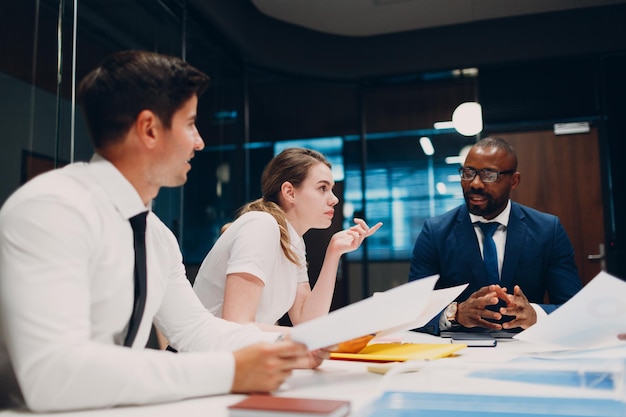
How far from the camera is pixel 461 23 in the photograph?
534 centimetres

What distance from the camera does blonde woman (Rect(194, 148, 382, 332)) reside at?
1.62m

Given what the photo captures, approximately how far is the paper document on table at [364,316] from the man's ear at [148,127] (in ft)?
1.43

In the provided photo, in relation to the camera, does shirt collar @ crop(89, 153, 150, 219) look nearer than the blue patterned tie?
Yes

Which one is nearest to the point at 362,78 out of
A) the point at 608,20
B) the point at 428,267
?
the point at 608,20

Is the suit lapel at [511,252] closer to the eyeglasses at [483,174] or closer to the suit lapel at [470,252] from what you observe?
the suit lapel at [470,252]

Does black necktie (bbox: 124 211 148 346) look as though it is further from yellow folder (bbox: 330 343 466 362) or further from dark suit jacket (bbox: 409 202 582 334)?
dark suit jacket (bbox: 409 202 582 334)

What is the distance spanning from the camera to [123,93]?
0.99 meters

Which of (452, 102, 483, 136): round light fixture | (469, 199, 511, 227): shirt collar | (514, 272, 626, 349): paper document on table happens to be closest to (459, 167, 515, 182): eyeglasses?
(469, 199, 511, 227): shirt collar

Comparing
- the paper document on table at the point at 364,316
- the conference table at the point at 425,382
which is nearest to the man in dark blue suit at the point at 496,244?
the conference table at the point at 425,382

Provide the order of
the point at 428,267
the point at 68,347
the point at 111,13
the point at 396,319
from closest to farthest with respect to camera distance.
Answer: the point at 68,347 < the point at 396,319 < the point at 428,267 < the point at 111,13

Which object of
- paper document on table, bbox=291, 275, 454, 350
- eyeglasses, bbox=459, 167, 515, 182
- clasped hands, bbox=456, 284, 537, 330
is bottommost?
clasped hands, bbox=456, 284, 537, 330

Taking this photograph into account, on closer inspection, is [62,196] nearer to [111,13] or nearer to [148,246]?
[148,246]

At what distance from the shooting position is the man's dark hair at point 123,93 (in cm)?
99

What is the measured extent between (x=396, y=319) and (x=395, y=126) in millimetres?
4778
